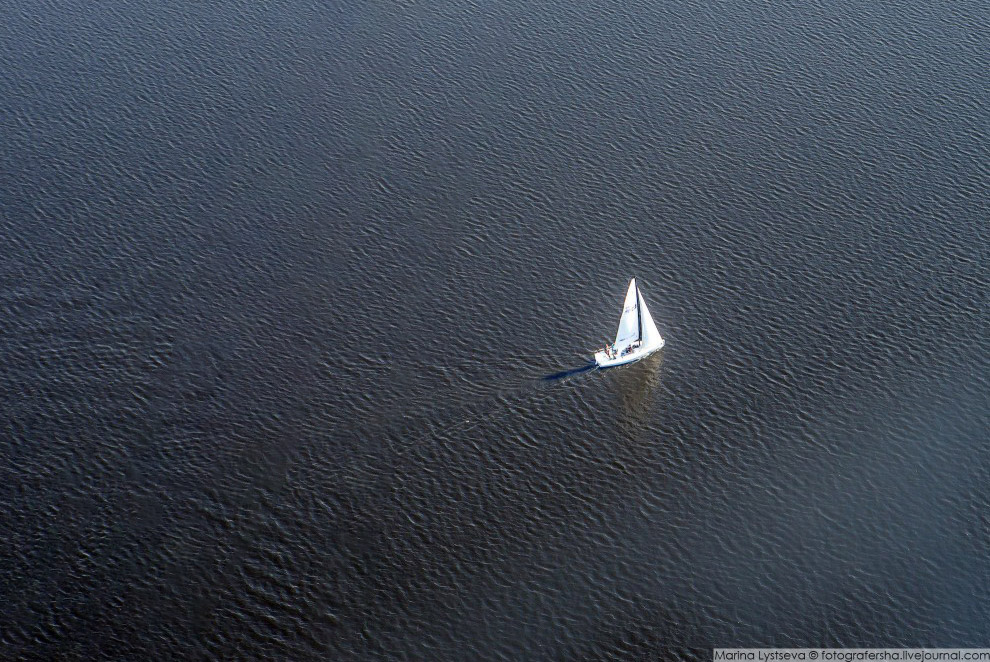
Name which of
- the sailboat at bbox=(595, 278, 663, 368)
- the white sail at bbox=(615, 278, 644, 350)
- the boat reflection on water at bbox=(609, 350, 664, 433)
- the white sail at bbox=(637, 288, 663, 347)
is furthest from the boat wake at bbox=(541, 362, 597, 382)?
the white sail at bbox=(637, 288, 663, 347)

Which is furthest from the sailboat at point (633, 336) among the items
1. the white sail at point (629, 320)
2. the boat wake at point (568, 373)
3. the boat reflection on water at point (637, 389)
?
the boat reflection on water at point (637, 389)

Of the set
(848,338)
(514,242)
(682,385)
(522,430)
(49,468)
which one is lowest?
(49,468)

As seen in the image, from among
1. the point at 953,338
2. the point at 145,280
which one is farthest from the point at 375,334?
the point at 953,338

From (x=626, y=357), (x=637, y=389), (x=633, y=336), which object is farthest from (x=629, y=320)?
(x=637, y=389)

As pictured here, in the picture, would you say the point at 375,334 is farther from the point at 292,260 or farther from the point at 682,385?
the point at 682,385

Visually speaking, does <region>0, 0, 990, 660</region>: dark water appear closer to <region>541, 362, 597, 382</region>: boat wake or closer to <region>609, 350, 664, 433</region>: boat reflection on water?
<region>609, 350, 664, 433</region>: boat reflection on water

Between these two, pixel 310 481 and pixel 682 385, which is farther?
pixel 682 385

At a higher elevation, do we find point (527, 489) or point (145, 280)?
point (145, 280)
